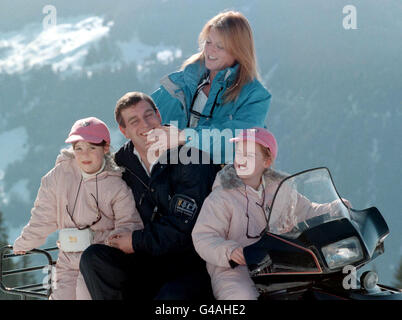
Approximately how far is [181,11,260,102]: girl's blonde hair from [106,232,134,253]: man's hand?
3.57ft

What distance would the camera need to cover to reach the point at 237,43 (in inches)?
140

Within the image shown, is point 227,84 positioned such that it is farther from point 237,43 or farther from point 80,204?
point 80,204

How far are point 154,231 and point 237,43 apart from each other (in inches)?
51.2

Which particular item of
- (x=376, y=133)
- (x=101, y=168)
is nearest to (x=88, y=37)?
(x=376, y=133)

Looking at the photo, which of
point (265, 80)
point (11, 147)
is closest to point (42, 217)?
point (265, 80)

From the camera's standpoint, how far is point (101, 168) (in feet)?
10.6

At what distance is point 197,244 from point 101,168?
2.68 feet

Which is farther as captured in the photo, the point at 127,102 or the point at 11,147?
the point at 11,147

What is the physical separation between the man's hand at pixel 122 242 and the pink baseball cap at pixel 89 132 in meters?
0.55

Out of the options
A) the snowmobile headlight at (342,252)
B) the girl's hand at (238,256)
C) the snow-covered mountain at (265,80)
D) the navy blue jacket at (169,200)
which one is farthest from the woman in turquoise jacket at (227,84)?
the snow-covered mountain at (265,80)

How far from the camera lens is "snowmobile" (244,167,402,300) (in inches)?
90.9

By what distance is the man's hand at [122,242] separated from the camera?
2957 mm

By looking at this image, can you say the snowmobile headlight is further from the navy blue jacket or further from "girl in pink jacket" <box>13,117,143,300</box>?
"girl in pink jacket" <box>13,117,143,300</box>

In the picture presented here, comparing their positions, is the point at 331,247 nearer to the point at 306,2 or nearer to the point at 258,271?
the point at 258,271
